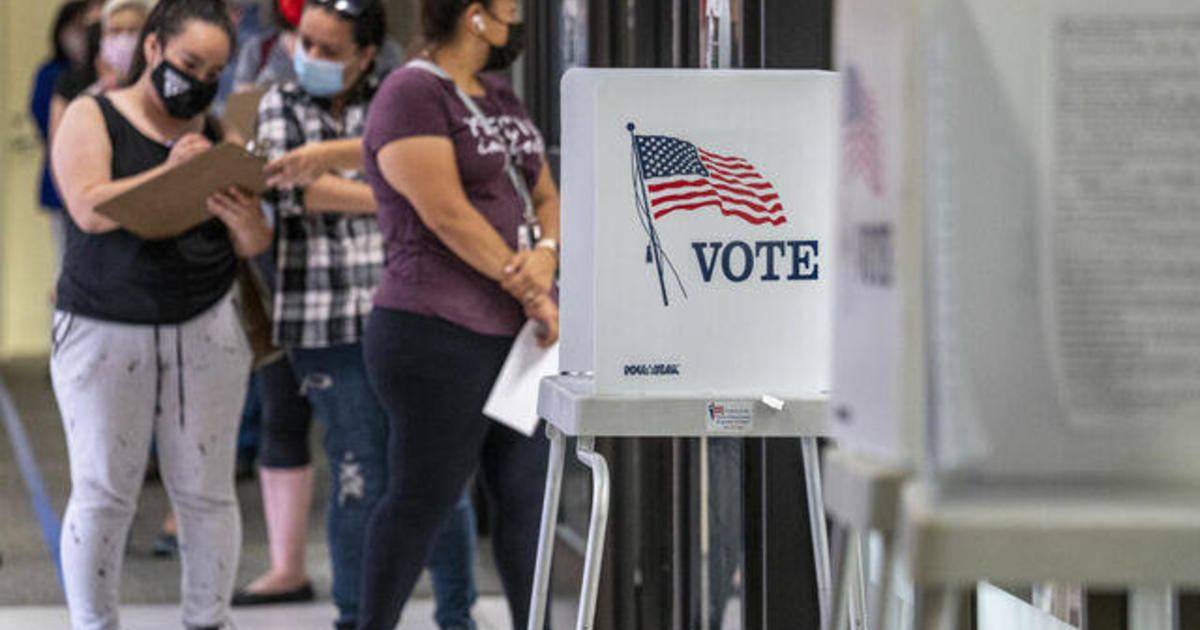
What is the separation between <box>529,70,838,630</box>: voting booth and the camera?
90.6 inches

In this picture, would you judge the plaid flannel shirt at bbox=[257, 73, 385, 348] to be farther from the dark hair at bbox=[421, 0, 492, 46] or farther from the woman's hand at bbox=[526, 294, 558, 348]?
the woman's hand at bbox=[526, 294, 558, 348]

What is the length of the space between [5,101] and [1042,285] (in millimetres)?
11762

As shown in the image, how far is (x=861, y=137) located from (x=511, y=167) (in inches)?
83.4

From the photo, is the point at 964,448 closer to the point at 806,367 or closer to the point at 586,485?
the point at 806,367

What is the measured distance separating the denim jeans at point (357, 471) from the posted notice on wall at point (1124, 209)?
272 centimetres

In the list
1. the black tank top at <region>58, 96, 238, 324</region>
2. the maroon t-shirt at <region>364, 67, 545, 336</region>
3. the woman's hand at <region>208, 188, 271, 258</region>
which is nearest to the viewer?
the maroon t-shirt at <region>364, 67, 545, 336</region>

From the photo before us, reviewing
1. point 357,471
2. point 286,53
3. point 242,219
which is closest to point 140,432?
point 242,219

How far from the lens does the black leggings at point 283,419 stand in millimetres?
4574

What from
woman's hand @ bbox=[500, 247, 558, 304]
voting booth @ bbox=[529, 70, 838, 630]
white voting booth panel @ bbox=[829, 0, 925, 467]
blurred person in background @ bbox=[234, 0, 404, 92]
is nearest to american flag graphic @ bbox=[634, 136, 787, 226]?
voting booth @ bbox=[529, 70, 838, 630]

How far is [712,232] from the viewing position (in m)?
2.34

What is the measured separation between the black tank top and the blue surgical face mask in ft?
1.59

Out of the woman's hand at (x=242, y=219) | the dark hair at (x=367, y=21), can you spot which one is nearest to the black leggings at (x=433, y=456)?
the woman's hand at (x=242, y=219)

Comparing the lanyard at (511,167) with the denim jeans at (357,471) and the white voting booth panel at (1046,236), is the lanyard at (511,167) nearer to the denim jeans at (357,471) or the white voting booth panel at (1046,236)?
the denim jeans at (357,471)

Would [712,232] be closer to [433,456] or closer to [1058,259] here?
[1058,259]
